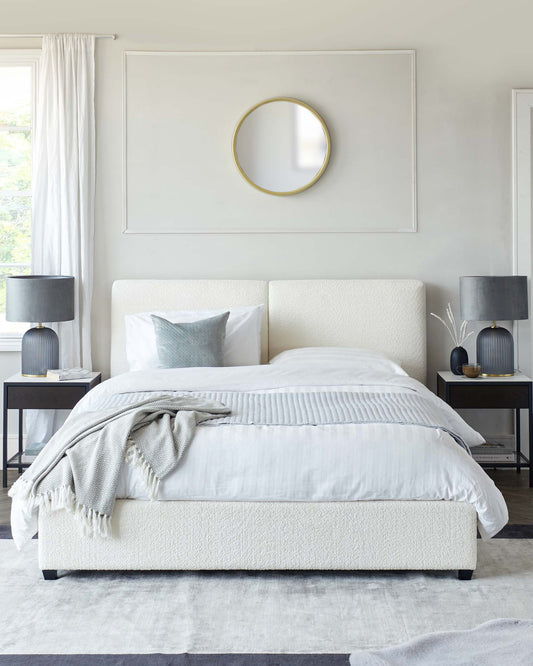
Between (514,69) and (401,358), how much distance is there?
188 centimetres

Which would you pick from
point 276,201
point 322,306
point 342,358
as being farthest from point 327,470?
point 276,201

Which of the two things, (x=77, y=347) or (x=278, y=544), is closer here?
(x=278, y=544)

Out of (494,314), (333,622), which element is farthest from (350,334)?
(333,622)

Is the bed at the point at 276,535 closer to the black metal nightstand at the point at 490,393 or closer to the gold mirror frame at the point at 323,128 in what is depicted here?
the black metal nightstand at the point at 490,393

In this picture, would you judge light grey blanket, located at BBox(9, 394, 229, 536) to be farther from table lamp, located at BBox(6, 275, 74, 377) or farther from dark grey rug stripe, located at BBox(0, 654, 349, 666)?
table lamp, located at BBox(6, 275, 74, 377)

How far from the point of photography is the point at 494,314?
15.1 feet

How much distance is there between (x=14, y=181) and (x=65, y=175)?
44cm

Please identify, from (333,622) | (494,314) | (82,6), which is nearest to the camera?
(333,622)

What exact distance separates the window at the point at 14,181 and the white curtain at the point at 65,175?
210mm

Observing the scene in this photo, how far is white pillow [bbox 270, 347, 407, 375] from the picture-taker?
4320 mm

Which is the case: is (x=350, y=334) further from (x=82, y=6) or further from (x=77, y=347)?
(x=82, y=6)

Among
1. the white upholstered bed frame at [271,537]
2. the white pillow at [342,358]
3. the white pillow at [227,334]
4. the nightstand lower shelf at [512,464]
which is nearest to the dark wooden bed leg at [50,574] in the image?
the white upholstered bed frame at [271,537]

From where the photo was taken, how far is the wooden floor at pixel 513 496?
12.9 feet

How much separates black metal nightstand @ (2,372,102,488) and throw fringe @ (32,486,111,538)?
160cm
